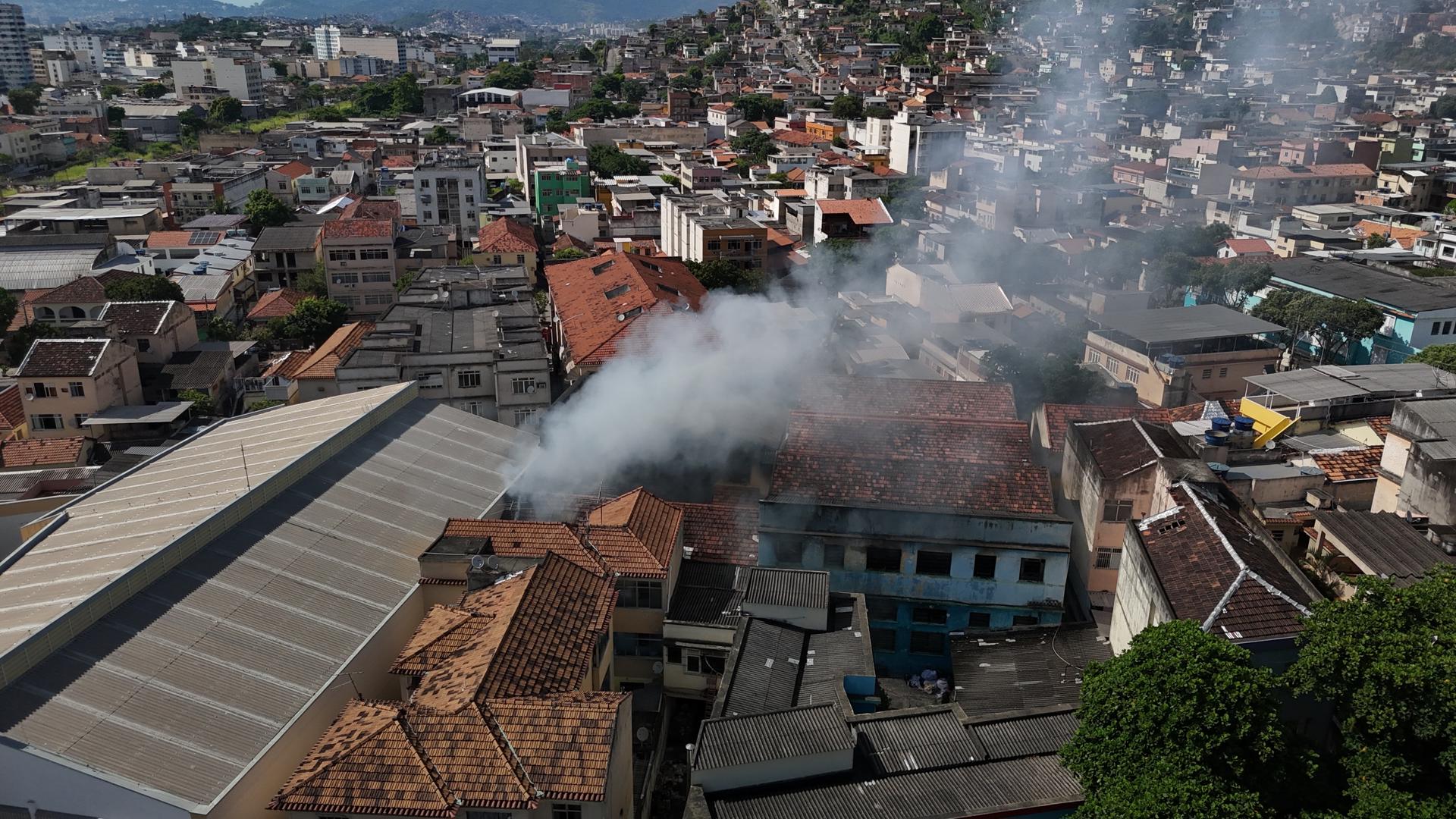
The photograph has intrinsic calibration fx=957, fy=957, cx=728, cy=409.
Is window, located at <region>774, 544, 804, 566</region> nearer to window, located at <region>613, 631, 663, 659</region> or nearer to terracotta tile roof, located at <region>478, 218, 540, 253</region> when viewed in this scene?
window, located at <region>613, 631, 663, 659</region>

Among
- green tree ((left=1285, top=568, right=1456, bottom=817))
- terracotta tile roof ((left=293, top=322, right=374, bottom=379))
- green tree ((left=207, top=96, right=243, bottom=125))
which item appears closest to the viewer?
green tree ((left=1285, top=568, right=1456, bottom=817))

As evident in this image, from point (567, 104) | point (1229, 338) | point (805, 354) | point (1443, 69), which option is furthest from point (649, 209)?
point (1443, 69)

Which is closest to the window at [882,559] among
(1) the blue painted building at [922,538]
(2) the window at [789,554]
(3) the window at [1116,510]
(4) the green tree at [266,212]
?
(1) the blue painted building at [922,538]

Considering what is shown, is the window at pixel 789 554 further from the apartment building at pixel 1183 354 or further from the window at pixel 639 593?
the apartment building at pixel 1183 354

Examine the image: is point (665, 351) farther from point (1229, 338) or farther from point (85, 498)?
point (1229, 338)

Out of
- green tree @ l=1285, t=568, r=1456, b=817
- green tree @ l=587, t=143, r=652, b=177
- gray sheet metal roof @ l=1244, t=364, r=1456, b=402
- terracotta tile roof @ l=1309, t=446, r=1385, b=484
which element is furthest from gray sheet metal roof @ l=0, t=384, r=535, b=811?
green tree @ l=587, t=143, r=652, b=177

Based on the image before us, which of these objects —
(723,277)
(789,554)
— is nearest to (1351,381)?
(789,554)

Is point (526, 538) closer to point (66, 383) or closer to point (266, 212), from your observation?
point (66, 383)
